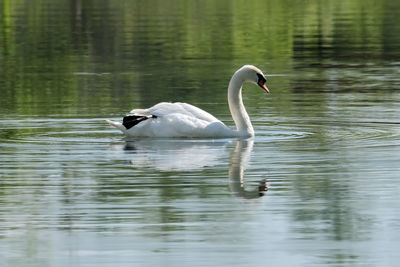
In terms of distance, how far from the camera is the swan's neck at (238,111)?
16.7m

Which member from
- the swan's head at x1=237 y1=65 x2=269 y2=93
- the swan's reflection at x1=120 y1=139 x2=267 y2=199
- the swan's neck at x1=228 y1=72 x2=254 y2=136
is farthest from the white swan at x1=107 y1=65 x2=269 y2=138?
the swan's head at x1=237 y1=65 x2=269 y2=93

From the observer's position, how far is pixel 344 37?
127 feet

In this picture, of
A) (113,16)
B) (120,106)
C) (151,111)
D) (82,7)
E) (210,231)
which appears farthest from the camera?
(82,7)

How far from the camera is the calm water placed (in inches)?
386

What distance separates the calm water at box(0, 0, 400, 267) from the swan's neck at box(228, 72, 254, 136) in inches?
8.8

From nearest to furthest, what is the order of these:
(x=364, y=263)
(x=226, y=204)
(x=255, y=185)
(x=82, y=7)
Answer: (x=364, y=263) < (x=226, y=204) < (x=255, y=185) < (x=82, y=7)

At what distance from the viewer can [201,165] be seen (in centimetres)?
1409

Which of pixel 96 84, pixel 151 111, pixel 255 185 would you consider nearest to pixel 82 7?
pixel 96 84

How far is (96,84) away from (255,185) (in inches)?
494

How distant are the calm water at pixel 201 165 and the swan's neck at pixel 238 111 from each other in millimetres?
224

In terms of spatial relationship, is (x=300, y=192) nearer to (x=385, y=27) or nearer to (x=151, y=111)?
(x=151, y=111)

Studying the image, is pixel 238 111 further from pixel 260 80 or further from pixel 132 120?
pixel 132 120

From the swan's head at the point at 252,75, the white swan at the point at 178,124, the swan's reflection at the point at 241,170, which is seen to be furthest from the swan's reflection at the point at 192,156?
the swan's head at the point at 252,75

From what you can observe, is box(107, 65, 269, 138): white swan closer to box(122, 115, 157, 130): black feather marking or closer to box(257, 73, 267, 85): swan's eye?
box(122, 115, 157, 130): black feather marking
